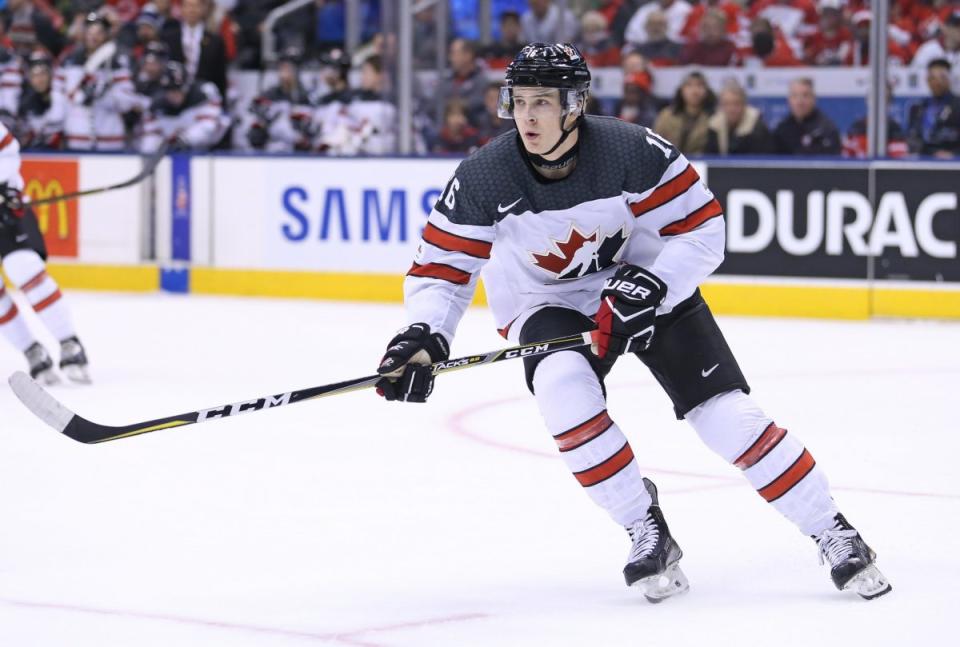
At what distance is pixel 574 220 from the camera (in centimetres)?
299

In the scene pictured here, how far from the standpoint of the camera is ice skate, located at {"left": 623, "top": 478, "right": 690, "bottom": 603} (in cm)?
290

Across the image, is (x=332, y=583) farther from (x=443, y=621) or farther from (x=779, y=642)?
(x=779, y=642)

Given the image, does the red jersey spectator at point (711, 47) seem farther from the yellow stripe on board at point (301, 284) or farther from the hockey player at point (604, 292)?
the hockey player at point (604, 292)

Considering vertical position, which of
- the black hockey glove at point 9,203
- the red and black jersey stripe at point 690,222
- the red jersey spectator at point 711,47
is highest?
the red jersey spectator at point 711,47

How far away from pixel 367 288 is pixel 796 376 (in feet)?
10.1

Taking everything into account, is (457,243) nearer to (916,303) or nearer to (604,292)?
(604,292)

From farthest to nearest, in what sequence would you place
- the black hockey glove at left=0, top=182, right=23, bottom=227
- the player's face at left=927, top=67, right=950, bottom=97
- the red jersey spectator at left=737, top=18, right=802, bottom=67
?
the red jersey spectator at left=737, top=18, right=802, bottom=67 < the player's face at left=927, top=67, right=950, bottom=97 < the black hockey glove at left=0, top=182, right=23, bottom=227

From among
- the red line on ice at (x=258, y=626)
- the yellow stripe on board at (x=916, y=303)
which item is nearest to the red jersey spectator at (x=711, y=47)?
the yellow stripe on board at (x=916, y=303)

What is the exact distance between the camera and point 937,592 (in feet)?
9.71

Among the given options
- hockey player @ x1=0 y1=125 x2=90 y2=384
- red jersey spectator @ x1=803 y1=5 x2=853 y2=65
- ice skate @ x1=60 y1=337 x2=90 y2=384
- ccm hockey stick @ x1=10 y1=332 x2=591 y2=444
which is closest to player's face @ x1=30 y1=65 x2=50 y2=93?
hockey player @ x1=0 y1=125 x2=90 y2=384

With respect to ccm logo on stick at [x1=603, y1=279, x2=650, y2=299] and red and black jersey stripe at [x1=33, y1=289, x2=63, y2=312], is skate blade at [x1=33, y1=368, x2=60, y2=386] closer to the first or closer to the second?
red and black jersey stripe at [x1=33, y1=289, x2=63, y2=312]

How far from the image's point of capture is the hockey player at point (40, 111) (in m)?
9.70

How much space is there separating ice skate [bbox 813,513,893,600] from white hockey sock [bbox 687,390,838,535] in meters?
0.04

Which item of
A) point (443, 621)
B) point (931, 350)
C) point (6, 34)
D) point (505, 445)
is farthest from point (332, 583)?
point (6, 34)
